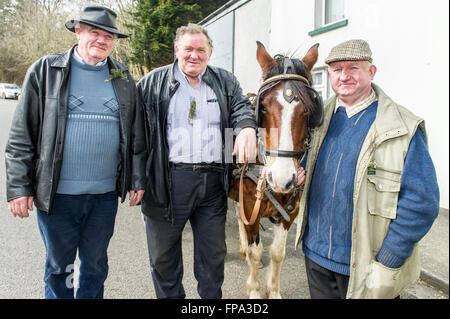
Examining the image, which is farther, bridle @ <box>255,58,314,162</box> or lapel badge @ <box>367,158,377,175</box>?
bridle @ <box>255,58,314,162</box>

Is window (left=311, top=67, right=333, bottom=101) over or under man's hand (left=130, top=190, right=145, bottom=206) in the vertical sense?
over

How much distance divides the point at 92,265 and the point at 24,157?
0.89 meters

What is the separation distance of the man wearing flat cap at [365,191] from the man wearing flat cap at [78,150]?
1282 millimetres

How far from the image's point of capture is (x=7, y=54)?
2798 centimetres

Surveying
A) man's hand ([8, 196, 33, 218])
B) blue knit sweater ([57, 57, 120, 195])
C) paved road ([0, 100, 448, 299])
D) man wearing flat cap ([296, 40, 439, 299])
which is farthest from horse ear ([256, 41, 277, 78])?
paved road ([0, 100, 448, 299])

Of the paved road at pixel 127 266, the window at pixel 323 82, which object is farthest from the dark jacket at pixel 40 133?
the window at pixel 323 82

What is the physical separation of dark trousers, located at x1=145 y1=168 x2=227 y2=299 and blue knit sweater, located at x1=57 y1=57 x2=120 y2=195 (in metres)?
0.49

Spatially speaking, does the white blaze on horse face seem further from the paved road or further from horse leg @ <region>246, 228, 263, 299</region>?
the paved road

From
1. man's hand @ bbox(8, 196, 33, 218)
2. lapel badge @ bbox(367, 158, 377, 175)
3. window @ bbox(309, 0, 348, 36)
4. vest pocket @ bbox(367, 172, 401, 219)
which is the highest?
window @ bbox(309, 0, 348, 36)

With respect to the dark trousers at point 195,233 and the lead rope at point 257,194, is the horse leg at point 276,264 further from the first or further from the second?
the dark trousers at point 195,233

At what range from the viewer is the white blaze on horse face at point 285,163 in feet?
6.24

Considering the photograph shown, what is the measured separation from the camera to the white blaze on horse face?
1901mm
